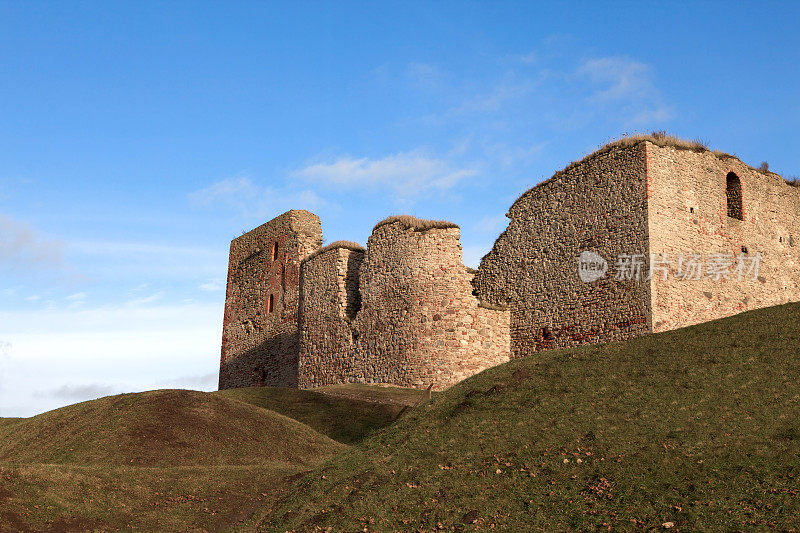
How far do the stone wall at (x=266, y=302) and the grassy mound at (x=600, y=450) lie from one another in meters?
19.2

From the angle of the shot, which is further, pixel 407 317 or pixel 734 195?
pixel 407 317

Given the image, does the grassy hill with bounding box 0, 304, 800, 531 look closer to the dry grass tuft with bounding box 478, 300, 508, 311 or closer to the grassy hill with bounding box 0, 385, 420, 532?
the grassy hill with bounding box 0, 385, 420, 532

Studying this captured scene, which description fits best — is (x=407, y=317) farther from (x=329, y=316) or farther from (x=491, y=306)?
(x=329, y=316)

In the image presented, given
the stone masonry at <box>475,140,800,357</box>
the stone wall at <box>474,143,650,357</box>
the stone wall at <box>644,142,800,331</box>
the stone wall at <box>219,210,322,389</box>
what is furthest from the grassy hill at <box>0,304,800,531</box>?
the stone wall at <box>219,210,322,389</box>

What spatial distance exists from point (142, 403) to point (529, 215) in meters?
15.7

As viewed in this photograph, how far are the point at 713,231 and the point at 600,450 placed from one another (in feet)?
47.5

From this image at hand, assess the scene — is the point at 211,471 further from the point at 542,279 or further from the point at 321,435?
the point at 542,279

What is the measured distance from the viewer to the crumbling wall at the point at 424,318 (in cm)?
2778

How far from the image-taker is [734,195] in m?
28.1

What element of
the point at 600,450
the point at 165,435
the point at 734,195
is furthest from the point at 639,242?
the point at 165,435

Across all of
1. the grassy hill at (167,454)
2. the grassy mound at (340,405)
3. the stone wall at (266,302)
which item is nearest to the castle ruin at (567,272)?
the grassy mound at (340,405)

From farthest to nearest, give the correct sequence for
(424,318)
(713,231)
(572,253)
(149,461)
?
(424,318), (572,253), (713,231), (149,461)

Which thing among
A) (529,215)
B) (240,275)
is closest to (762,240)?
(529,215)

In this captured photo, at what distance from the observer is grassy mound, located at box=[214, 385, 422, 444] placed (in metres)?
23.6
